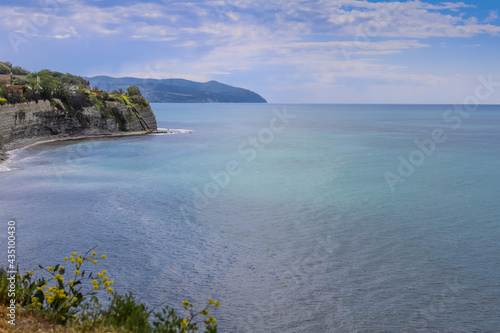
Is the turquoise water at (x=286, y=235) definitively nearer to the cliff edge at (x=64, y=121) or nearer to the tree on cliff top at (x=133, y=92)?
the cliff edge at (x=64, y=121)

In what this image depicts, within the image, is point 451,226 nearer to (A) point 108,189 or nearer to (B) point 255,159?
(A) point 108,189

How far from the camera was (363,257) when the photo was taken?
1695 cm

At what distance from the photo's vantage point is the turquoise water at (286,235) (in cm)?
1316

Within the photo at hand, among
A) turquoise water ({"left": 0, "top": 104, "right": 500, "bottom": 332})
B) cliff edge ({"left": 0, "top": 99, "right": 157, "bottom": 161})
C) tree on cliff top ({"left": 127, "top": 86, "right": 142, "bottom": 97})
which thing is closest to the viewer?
turquoise water ({"left": 0, "top": 104, "right": 500, "bottom": 332})

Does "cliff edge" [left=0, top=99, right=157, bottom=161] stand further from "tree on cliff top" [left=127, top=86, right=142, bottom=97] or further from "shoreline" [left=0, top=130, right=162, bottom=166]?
"tree on cliff top" [left=127, top=86, right=142, bottom=97]

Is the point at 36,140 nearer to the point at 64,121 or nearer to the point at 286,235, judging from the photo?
the point at 64,121

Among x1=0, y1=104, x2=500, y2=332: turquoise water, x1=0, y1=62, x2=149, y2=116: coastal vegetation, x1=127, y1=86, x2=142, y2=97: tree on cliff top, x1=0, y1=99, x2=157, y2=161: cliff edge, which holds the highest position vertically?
x1=127, y1=86, x2=142, y2=97: tree on cliff top

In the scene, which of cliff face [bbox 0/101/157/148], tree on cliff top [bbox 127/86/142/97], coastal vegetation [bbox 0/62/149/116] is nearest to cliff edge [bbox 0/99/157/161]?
cliff face [bbox 0/101/157/148]

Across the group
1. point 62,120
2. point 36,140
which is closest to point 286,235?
point 36,140

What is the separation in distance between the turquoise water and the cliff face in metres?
14.3

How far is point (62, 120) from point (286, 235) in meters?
55.5

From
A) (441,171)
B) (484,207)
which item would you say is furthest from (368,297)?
(441,171)

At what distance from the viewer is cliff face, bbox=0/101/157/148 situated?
53.9 metres

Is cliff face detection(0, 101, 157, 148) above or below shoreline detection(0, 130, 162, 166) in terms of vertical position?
above
